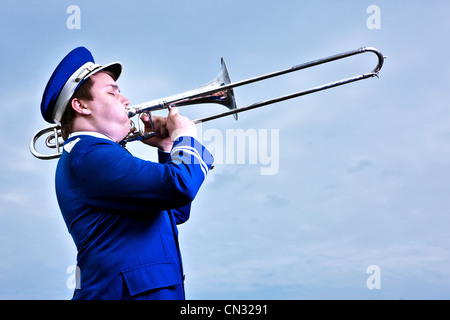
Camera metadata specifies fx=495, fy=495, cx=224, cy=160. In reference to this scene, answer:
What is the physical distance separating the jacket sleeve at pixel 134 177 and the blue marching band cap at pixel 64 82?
454mm

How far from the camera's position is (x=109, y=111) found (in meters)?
2.89

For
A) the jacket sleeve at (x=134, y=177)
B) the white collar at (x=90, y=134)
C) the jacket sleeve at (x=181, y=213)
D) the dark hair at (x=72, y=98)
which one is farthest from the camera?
the jacket sleeve at (x=181, y=213)

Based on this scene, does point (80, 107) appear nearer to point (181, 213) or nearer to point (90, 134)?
point (90, 134)

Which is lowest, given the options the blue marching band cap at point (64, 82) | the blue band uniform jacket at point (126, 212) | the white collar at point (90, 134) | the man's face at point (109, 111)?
the blue band uniform jacket at point (126, 212)

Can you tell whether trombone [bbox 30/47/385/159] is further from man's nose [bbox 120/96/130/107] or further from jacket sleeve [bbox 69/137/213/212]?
jacket sleeve [bbox 69/137/213/212]

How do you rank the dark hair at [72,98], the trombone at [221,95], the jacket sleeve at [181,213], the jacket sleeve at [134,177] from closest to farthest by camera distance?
the jacket sleeve at [134,177] < the dark hair at [72,98] < the jacket sleeve at [181,213] < the trombone at [221,95]

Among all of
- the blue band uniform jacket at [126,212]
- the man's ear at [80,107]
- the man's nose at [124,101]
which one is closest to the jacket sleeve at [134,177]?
the blue band uniform jacket at [126,212]

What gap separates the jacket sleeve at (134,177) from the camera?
2.51m

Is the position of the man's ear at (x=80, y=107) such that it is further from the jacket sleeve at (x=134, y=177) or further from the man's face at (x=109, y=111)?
the jacket sleeve at (x=134, y=177)

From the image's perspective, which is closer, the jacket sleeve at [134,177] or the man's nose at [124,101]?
the jacket sleeve at [134,177]

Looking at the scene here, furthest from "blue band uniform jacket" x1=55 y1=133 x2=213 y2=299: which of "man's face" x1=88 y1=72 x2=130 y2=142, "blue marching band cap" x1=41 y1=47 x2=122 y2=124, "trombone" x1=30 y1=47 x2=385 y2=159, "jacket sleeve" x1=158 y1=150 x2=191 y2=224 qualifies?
"trombone" x1=30 y1=47 x2=385 y2=159

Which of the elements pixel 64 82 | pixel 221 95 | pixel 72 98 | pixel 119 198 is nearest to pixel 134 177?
pixel 119 198

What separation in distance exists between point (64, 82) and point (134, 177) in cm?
90

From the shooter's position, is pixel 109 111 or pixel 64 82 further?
pixel 64 82
